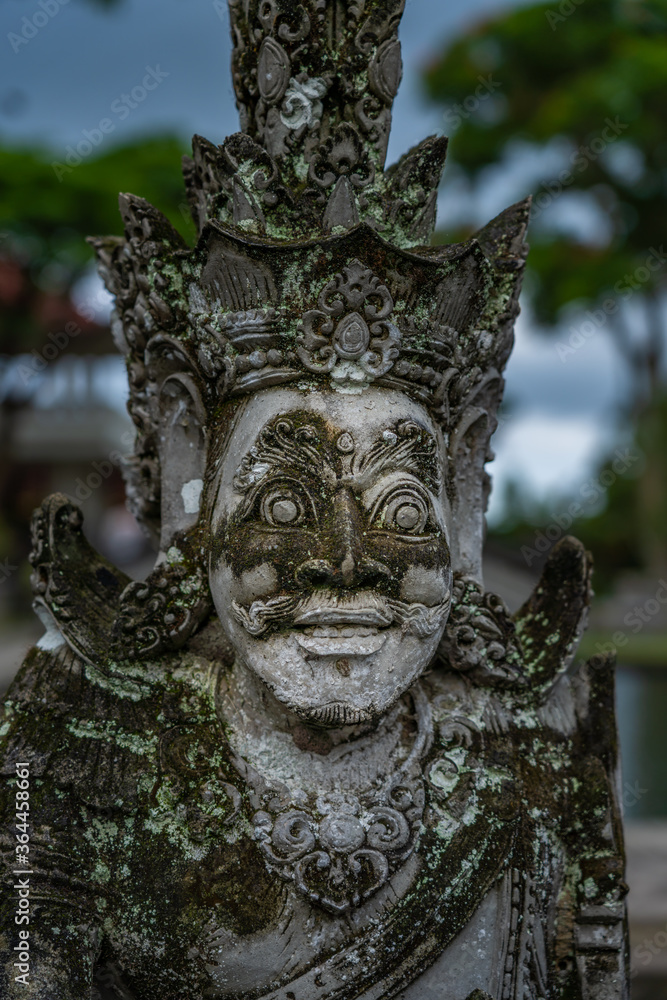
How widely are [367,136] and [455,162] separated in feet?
48.8

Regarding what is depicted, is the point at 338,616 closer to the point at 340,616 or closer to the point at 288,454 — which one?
the point at 340,616

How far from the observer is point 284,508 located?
7.60ft

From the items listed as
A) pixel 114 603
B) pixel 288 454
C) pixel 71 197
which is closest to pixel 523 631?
pixel 288 454

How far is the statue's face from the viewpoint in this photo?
2.24 m

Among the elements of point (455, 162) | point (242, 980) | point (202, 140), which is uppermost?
point (455, 162)

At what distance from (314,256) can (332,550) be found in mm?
707

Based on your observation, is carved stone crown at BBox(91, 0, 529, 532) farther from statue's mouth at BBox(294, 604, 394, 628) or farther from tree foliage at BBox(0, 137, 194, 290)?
tree foliage at BBox(0, 137, 194, 290)

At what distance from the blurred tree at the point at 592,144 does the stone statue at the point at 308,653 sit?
408 inches

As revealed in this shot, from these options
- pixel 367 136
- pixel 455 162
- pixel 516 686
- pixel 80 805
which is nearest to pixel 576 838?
pixel 516 686

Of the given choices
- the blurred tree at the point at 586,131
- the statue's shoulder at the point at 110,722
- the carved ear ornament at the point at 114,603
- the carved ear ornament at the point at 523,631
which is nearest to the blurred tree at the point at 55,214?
the blurred tree at the point at 586,131

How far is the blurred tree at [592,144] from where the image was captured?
13.0 m

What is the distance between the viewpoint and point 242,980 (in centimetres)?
225

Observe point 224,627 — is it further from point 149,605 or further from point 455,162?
point 455,162

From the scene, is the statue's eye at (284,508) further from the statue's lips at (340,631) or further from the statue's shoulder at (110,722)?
the statue's shoulder at (110,722)
